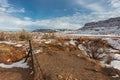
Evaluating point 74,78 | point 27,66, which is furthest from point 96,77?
point 27,66

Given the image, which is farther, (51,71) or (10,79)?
(10,79)

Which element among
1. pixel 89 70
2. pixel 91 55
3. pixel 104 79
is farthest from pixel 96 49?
pixel 104 79

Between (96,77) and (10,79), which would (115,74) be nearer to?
(96,77)

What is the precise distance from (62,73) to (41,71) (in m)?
1.24

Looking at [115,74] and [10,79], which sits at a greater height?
[115,74]

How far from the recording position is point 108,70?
31.9ft

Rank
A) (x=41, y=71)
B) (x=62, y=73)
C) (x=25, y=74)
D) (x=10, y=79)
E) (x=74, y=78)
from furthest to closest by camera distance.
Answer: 1. (x=25, y=74)
2. (x=10, y=79)
3. (x=41, y=71)
4. (x=62, y=73)
5. (x=74, y=78)

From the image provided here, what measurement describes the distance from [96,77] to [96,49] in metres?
11.2

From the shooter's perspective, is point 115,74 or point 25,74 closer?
point 115,74

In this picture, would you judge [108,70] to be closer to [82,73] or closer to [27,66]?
[82,73]

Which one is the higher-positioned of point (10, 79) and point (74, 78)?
point (74, 78)

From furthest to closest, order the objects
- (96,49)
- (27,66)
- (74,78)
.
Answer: (96,49) → (27,66) → (74,78)

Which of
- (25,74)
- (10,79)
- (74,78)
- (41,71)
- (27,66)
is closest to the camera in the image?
(74,78)

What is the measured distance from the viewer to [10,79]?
10438 mm
